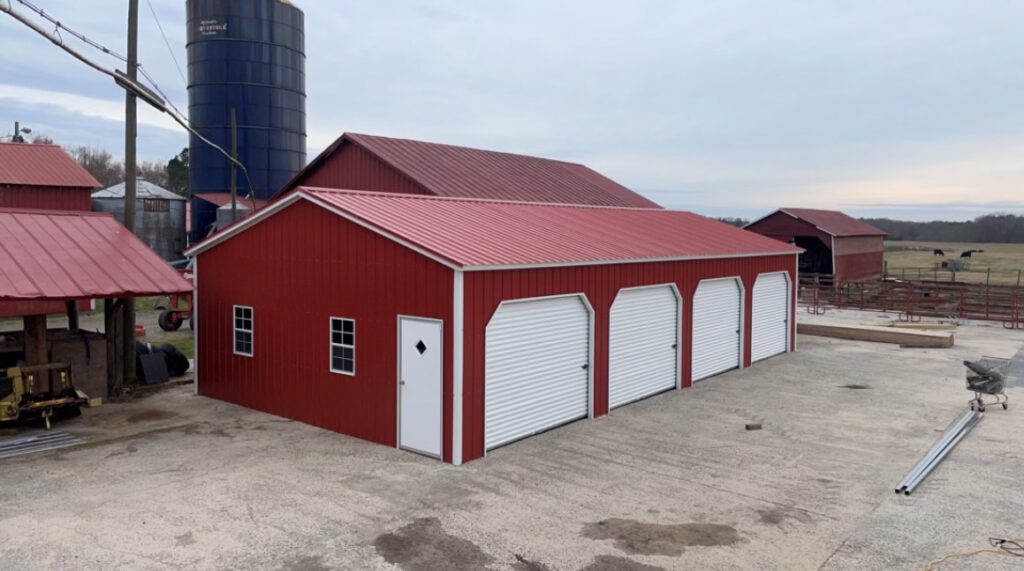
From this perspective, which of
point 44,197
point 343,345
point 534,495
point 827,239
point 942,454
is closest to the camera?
point 534,495

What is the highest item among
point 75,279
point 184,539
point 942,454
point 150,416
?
point 75,279

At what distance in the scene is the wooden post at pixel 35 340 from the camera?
1270 cm

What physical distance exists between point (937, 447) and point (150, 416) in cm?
1269

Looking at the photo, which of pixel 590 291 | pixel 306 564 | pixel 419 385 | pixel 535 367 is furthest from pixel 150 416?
pixel 590 291

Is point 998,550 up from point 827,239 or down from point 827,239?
down

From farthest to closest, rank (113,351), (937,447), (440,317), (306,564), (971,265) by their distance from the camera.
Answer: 1. (971,265)
2. (113,351)
3. (937,447)
4. (440,317)
5. (306,564)

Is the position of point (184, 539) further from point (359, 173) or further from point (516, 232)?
point (359, 173)

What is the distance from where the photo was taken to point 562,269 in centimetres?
1245

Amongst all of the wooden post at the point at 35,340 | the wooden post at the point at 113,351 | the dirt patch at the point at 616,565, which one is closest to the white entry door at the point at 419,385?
the dirt patch at the point at 616,565

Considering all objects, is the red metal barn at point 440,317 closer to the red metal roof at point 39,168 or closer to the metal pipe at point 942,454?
the metal pipe at point 942,454

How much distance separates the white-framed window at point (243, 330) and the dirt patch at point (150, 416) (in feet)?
A: 5.08

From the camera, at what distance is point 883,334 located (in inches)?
882

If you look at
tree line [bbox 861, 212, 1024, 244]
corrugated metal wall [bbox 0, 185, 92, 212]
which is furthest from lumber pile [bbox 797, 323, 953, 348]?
tree line [bbox 861, 212, 1024, 244]

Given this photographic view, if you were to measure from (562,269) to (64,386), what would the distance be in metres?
8.52
